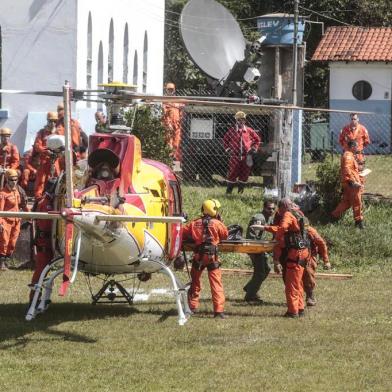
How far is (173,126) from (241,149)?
164 centimetres

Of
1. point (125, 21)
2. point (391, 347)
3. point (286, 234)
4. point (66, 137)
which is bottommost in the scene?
point (391, 347)

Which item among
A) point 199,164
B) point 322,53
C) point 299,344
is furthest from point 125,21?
point 299,344

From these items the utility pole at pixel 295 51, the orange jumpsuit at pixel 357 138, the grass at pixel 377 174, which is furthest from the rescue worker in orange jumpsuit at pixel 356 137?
the grass at pixel 377 174

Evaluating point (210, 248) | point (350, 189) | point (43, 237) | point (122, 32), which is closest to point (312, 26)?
point (122, 32)

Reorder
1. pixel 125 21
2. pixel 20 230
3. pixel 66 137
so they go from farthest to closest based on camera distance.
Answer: pixel 125 21 → pixel 20 230 → pixel 66 137

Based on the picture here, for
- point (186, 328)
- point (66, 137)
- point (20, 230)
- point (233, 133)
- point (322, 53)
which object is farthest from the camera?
point (322, 53)

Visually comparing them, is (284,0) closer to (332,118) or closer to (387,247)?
(332,118)

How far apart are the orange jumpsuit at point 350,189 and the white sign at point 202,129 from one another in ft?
18.1

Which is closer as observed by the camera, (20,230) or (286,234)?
(286,234)

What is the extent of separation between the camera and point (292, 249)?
15258 mm

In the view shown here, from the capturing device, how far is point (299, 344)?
13.7 meters

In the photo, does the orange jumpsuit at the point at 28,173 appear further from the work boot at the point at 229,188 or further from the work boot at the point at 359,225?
the work boot at the point at 359,225

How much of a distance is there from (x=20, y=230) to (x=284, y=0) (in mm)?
23654

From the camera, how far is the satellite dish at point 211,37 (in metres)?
27.7
